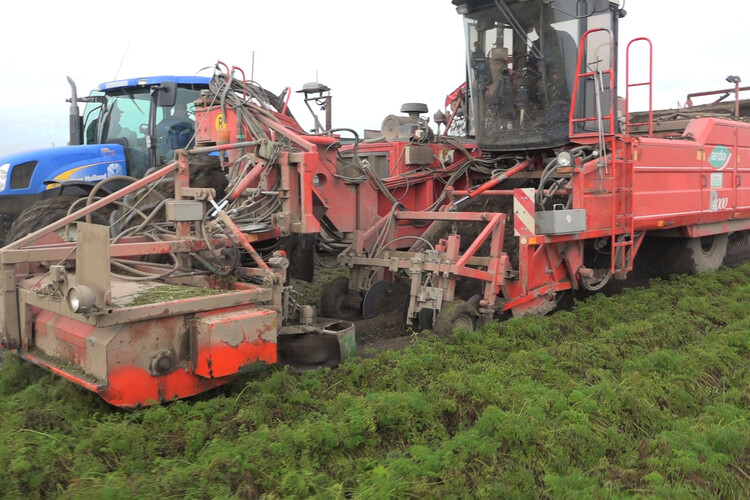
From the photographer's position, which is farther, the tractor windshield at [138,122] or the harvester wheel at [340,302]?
the tractor windshield at [138,122]

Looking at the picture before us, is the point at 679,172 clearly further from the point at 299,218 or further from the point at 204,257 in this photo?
the point at 204,257

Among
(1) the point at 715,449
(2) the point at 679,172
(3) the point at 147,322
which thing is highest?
(2) the point at 679,172

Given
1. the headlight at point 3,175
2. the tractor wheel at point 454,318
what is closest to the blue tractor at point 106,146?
the headlight at point 3,175

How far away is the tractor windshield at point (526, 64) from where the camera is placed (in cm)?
709

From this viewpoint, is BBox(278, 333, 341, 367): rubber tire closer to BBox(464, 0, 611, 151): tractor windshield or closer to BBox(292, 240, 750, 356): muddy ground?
BBox(292, 240, 750, 356): muddy ground

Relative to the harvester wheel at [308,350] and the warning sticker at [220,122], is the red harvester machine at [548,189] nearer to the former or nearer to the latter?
the harvester wheel at [308,350]

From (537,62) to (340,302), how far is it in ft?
10.4

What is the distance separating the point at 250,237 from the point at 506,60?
3791 mm

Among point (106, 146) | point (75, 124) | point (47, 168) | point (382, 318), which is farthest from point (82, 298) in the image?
point (75, 124)

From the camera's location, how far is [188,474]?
313cm

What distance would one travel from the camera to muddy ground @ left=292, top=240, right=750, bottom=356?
18.7 ft

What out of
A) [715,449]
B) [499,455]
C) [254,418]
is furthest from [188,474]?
[715,449]

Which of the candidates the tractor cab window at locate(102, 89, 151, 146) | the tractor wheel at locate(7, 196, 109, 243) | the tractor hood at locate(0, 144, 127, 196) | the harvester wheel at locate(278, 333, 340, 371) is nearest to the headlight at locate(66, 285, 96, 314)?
the harvester wheel at locate(278, 333, 340, 371)

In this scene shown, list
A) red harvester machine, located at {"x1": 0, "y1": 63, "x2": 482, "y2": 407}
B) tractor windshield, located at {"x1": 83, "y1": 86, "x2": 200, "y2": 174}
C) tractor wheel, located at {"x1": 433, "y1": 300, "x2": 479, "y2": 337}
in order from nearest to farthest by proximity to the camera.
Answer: red harvester machine, located at {"x1": 0, "y1": 63, "x2": 482, "y2": 407} < tractor wheel, located at {"x1": 433, "y1": 300, "x2": 479, "y2": 337} < tractor windshield, located at {"x1": 83, "y1": 86, "x2": 200, "y2": 174}
